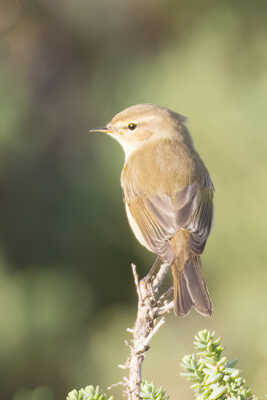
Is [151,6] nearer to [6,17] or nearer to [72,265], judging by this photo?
[6,17]

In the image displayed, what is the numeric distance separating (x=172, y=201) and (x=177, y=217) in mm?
80

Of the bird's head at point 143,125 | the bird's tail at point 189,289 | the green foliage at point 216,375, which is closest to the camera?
the green foliage at point 216,375

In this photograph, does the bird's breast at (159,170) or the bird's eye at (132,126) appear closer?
the bird's breast at (159,170)

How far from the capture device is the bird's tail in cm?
237

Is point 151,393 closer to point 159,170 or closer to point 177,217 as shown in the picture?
point 177,217

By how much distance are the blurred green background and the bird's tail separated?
1.82m

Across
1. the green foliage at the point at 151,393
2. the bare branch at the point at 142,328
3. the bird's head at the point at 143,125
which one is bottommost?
the green foliage at the point at 151,393

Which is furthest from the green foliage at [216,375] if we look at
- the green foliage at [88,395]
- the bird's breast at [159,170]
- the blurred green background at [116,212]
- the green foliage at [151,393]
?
the blurred green background at [116,212]

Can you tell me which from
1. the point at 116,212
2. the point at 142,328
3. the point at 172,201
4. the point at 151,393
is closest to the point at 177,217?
the point at 172,201

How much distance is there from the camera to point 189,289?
2.54m

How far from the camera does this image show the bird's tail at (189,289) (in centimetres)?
237

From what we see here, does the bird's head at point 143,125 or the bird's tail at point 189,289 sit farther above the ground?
the bird's head at point 143,125

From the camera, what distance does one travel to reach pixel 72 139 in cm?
618

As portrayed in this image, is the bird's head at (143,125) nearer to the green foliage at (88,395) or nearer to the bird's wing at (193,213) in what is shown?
the bird's wing at (193,213)
